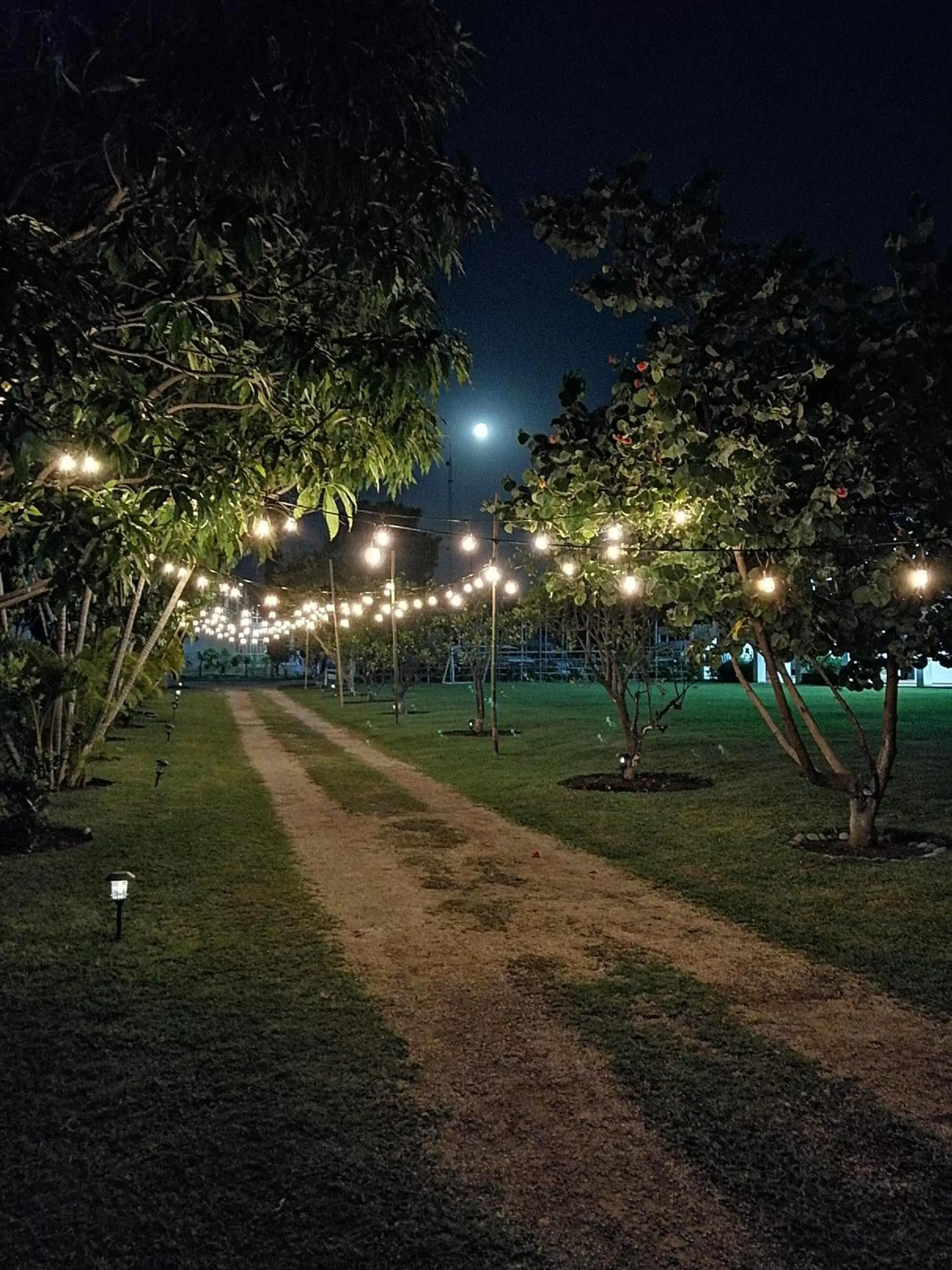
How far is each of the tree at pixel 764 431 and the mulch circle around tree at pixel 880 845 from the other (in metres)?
2.10

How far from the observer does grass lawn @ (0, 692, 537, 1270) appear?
354 cm

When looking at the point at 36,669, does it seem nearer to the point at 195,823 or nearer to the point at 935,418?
the point at 195,823

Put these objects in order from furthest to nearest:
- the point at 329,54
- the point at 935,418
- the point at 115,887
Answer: the point at 935,418 < the point at 115,887 < the point at 329,54

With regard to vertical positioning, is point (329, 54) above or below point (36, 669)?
above

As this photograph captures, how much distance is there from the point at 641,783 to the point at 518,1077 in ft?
39.0

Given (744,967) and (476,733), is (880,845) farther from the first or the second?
(476,733)

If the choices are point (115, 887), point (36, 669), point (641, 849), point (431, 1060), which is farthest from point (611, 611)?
point (431, 1060)

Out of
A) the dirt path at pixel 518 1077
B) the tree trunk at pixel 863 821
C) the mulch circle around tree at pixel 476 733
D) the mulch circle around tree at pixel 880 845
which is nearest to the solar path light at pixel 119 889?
the dirt path at pixel 518 1077

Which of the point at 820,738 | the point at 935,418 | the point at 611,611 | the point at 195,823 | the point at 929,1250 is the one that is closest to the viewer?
the point at 929,1250

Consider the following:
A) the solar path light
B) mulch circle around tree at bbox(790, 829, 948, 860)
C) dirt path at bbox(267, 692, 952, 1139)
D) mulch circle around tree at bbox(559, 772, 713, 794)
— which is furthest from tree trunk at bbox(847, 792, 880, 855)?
the solar path light

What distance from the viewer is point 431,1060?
17.0ft

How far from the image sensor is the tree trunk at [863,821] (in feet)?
35.4

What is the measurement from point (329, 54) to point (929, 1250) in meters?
5.28

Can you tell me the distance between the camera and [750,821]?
12633 mm
